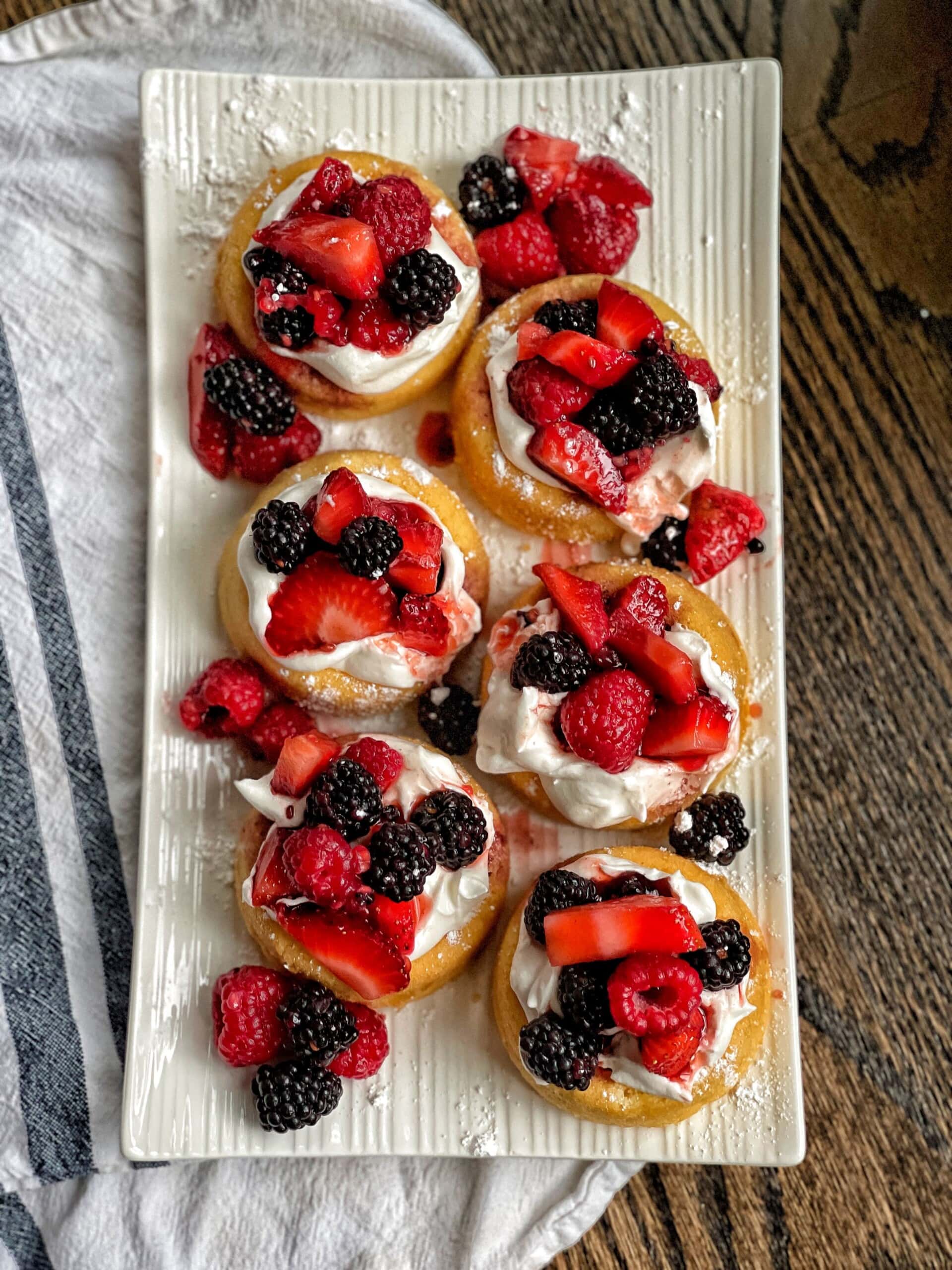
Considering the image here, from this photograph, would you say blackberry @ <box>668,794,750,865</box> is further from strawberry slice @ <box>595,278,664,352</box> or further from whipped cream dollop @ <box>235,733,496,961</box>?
strawberry slice @ <box>595,278,664,352</box>

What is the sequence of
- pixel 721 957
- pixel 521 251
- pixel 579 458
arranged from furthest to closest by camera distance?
pixel 521 251, pixel 579 458, pixel 721 957

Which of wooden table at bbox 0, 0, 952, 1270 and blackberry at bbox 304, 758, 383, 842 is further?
wooden table at bbox 0, 0, 952, 1270

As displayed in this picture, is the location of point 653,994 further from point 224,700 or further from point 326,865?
point 224,700

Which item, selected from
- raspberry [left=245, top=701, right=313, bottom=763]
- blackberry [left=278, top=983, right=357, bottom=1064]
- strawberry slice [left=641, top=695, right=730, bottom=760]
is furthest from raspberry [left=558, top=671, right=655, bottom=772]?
blackberry [left=278, top=983, right=357, bottom=1064]

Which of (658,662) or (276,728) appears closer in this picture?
(658,662)

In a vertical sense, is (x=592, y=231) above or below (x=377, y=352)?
above

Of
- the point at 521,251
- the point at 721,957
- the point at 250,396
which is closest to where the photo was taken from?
the point at 721,957

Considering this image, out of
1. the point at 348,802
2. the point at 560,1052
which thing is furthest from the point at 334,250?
the point at 560,1052

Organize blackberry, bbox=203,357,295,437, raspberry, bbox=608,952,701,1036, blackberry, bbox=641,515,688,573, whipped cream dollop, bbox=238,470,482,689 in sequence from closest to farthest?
raspberry, bbox=608,952,701,1036 → whipped cream dollop, bbox=238,470,482,689 → blackberry, bbox=203,357,295,437 → blackberry, bbox=641,515,688,573
